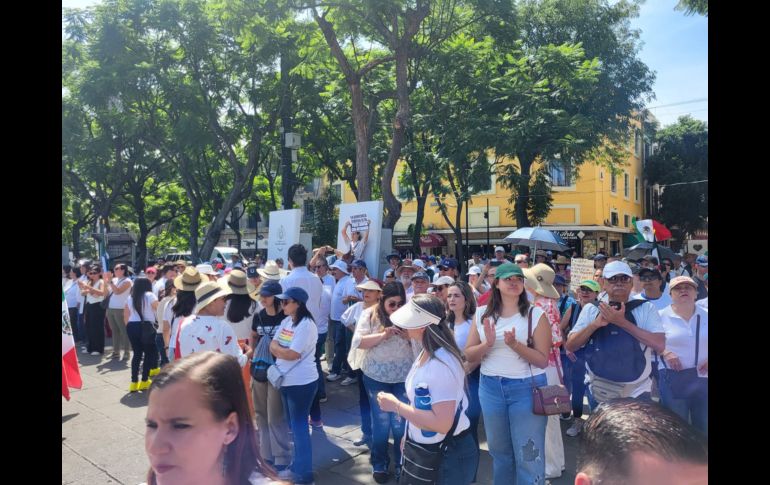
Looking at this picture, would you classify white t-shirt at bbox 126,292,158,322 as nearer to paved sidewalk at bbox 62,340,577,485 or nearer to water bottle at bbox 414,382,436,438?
paved sidewalk at bbox 62,340,577,485

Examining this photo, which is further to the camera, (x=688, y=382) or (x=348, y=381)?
(x=348, y=381)

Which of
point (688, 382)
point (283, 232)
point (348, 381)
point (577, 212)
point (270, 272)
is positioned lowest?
point (348, 381)

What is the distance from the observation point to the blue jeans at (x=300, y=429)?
14.2 feet

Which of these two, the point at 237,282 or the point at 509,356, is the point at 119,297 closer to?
the point at 237,282

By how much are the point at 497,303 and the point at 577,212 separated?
30.4 meters

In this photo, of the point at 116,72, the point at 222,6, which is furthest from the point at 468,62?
the point at 116,72

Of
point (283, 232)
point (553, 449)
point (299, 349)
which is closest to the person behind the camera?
point (299, 349)

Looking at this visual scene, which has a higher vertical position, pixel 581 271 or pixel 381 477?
pixel 581 271

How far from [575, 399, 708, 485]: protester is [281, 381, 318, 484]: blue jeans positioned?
326cm

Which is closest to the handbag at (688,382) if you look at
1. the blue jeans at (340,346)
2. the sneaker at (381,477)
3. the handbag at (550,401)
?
the handbag at (550,401)

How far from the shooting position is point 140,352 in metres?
7.52

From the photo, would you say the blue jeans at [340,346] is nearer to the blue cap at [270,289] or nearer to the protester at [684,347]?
the blue cap at [270,289]

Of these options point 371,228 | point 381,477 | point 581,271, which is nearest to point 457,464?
point 381,477

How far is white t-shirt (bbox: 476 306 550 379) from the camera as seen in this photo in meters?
3.62
